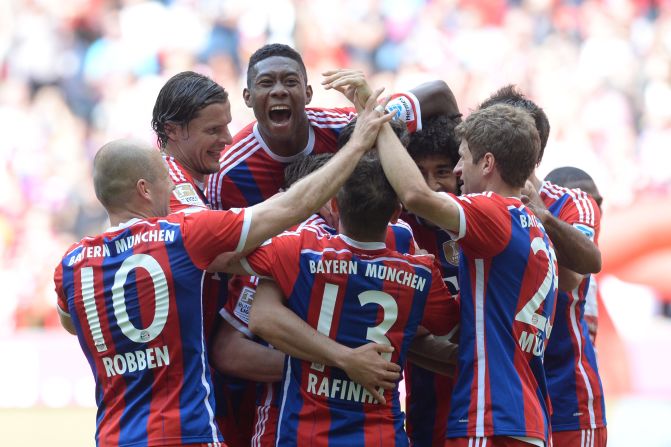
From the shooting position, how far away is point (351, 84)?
382 cm

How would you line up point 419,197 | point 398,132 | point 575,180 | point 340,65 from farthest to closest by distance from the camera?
point 340,65, point 575,180, point 398,132, point 419,197

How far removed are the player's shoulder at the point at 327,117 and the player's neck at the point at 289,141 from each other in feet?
0.21

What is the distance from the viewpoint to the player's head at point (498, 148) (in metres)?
3.73

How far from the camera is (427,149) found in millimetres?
4410

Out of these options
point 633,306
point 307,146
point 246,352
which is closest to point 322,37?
point 633,306

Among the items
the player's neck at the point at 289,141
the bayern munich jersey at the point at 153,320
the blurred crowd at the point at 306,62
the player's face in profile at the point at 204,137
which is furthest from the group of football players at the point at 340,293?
the blurred crowd at the point at 306,62

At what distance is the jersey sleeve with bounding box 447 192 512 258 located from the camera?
3545 mm

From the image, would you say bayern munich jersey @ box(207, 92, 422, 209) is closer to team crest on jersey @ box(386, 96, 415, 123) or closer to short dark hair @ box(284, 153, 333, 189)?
short dark hair @ box(284, 153, 333, 189)

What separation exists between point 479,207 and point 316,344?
760 mm

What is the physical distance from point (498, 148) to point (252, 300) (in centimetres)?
127

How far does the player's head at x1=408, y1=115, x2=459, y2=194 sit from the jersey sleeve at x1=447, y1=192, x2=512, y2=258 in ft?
2.48

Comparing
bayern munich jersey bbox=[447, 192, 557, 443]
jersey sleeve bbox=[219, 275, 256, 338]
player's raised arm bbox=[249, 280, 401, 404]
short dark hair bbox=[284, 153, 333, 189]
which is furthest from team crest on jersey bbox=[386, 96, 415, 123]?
player's raised arm bbox=[249, 280, 401, 404]

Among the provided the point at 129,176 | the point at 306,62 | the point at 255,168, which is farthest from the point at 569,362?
the point at 306,62

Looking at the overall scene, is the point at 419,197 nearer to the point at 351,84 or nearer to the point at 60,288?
the point at 351,84
